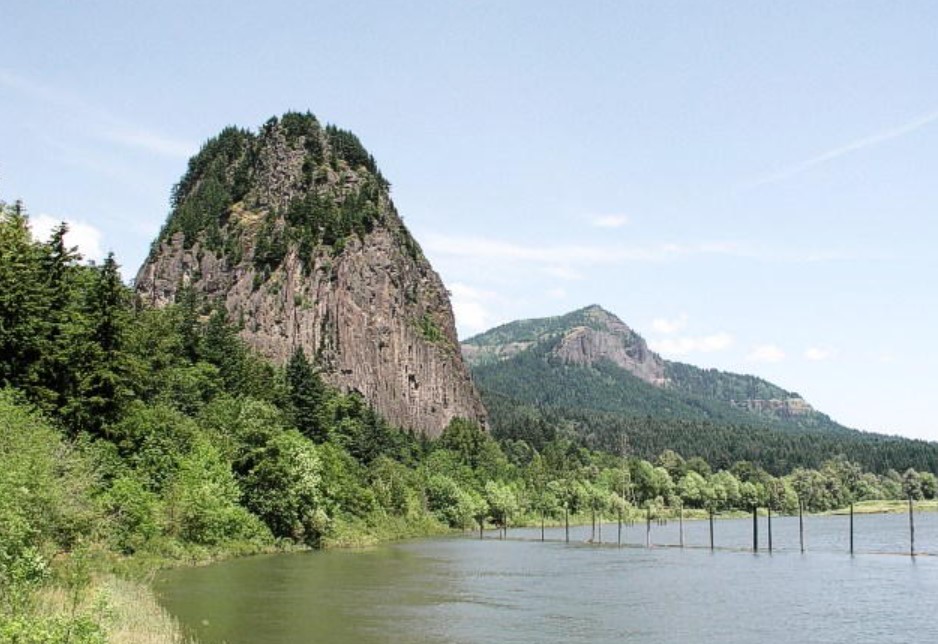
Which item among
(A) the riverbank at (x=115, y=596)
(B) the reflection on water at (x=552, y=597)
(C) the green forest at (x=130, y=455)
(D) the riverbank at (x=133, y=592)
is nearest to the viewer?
(A) the riverbank at (x=115, y=596)

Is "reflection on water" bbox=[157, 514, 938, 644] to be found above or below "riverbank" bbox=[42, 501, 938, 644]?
below

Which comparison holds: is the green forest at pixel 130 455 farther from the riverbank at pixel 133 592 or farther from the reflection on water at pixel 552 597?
the reflection on water at pixel 552 597

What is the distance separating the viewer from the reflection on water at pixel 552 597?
4656 cm

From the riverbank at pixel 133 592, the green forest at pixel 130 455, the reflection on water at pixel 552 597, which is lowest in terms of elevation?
the reflection on water at pixel 552 597

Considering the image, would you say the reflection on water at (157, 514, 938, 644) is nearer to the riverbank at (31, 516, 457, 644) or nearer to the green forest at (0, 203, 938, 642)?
the riverbank at (31, 516, 457, 644)

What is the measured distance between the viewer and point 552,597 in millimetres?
62688

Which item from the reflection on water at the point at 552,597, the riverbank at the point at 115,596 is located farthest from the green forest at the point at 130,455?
the reflection on water at the point at 552,597

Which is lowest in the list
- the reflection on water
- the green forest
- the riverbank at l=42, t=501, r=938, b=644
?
the reflection on water

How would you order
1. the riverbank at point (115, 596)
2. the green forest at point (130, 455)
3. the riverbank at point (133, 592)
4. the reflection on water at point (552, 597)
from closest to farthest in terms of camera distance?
the riverbank at point (115, 596)
the riverbank at point (133, 592)
the green forest at point (130, 455)
the reflection on water at point (552, 597)

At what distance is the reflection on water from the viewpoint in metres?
46.6

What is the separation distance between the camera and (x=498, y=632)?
46.1 m

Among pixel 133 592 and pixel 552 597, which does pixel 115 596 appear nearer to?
pixel 133 592

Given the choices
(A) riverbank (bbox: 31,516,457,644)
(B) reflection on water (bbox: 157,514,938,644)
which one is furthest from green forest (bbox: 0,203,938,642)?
(B) reflection on water (bbox: 157,514,938,644)

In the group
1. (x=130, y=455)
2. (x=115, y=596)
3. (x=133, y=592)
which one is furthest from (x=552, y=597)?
(x=130, y=455)
